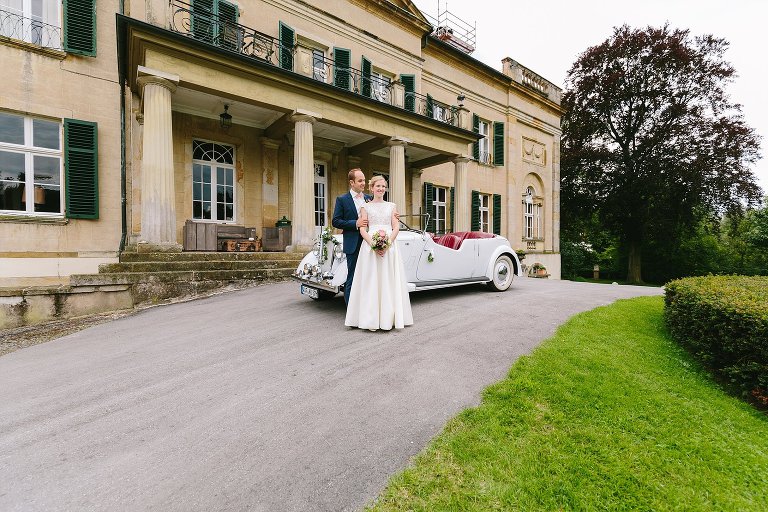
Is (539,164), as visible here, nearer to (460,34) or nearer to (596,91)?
(596,91)

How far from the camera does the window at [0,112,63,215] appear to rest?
7.96m

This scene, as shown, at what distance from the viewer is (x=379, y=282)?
14.4 feet

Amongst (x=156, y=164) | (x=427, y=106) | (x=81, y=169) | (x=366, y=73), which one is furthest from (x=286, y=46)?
(x=81, y=169)

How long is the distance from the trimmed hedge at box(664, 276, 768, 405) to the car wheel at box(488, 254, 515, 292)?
281 centimetres

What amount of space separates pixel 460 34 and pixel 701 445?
76.0ft

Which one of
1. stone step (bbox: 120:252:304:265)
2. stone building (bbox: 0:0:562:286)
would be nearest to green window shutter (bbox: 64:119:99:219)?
stone building (bbox: 0:0:562:286)

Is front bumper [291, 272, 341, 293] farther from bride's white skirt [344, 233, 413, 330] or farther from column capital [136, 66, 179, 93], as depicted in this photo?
column capital [136, 66, 179, 93]

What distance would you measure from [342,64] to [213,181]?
606 centimetres

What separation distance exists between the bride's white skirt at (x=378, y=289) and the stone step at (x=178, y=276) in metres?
4.21

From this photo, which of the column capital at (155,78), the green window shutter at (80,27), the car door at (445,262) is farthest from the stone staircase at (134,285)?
the green window shutter at (80,27)

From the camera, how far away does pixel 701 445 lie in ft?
7.35

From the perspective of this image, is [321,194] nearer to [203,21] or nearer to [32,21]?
[203,21]

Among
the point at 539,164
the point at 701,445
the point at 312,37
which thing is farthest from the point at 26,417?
the point at 539,164

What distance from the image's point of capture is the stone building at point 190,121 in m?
7.89
